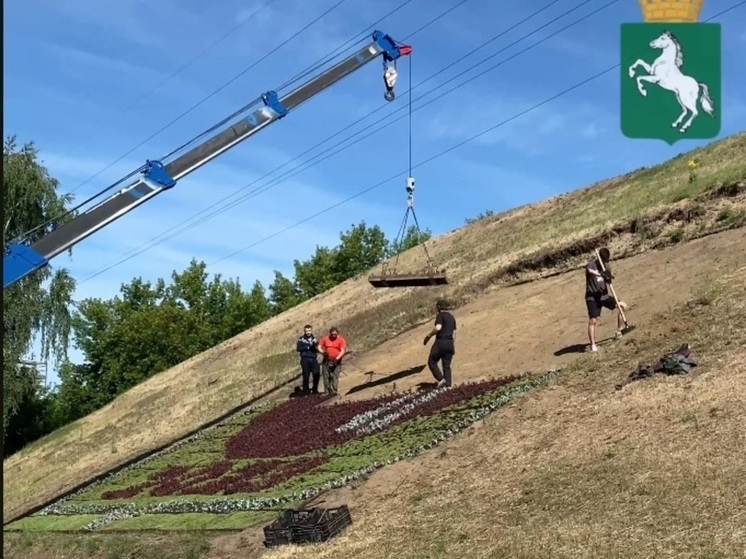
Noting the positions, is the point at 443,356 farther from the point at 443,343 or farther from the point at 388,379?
the point at 388,379

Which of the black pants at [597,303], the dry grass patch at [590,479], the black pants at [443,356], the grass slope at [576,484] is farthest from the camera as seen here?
the black pants at [443,356]

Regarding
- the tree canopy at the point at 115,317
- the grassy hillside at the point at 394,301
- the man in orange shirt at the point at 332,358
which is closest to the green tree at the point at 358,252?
the tree canopy at the point at 115,317

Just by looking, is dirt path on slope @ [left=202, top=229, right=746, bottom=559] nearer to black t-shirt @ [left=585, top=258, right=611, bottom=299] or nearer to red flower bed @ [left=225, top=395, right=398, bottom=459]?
black t-shirt @ [left=585, top=258, right=611, bottom=299]

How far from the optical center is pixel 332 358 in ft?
79.5

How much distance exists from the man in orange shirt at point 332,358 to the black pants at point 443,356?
4.36 meters

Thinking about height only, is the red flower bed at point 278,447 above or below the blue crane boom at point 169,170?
below

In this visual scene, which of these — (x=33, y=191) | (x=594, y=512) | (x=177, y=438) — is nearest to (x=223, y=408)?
(x=177, y=438)

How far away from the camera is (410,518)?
1190 cm

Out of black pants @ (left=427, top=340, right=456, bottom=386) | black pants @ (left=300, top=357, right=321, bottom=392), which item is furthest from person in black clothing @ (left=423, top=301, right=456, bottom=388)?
black pants @ (left=300, top=357, right=321, bottom=392)

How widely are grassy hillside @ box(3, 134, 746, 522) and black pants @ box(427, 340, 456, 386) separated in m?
8.69

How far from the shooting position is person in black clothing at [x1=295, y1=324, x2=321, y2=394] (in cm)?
2467

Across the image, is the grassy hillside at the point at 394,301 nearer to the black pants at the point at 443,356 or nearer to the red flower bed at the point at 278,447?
the red flower bed at the point at 278,447

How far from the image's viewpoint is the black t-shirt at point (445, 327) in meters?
19.5

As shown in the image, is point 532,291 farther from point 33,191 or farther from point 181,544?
point 33,191
